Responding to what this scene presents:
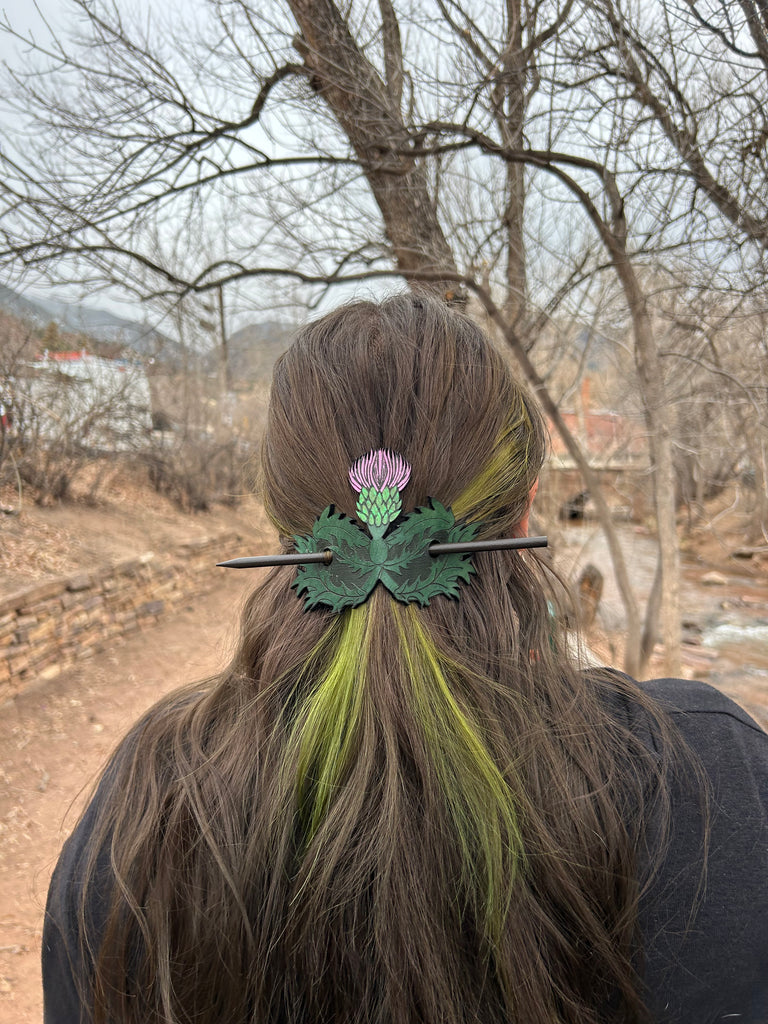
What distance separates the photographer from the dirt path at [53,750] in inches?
119

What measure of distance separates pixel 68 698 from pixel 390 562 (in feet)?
17.7

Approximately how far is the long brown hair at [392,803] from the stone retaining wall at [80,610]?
4951mm

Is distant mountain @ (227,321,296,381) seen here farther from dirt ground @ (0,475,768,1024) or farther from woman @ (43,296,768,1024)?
woman @ (43,296,768,1024)

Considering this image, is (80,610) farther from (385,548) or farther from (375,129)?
(385,548)

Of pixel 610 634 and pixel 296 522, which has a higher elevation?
pixel 296 522

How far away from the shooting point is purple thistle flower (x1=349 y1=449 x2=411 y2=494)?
2.95 ft

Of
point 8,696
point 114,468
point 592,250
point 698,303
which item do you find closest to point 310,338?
point 698,303

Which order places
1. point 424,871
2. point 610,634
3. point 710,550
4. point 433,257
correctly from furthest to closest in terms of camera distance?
1. point 710,550
2. point 610,634
3. point 433,257
4. point 424,871

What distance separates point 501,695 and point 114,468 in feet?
32.3

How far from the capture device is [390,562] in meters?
0.90

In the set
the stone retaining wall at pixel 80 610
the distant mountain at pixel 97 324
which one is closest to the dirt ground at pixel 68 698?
the stone retaining wall at pixel 80 610

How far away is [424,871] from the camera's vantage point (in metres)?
0.81

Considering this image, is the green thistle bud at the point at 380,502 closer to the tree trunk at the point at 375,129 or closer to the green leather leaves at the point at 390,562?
Answer: the green leather leaves at the point at 390,562

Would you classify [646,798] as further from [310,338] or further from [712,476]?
[712,476]
